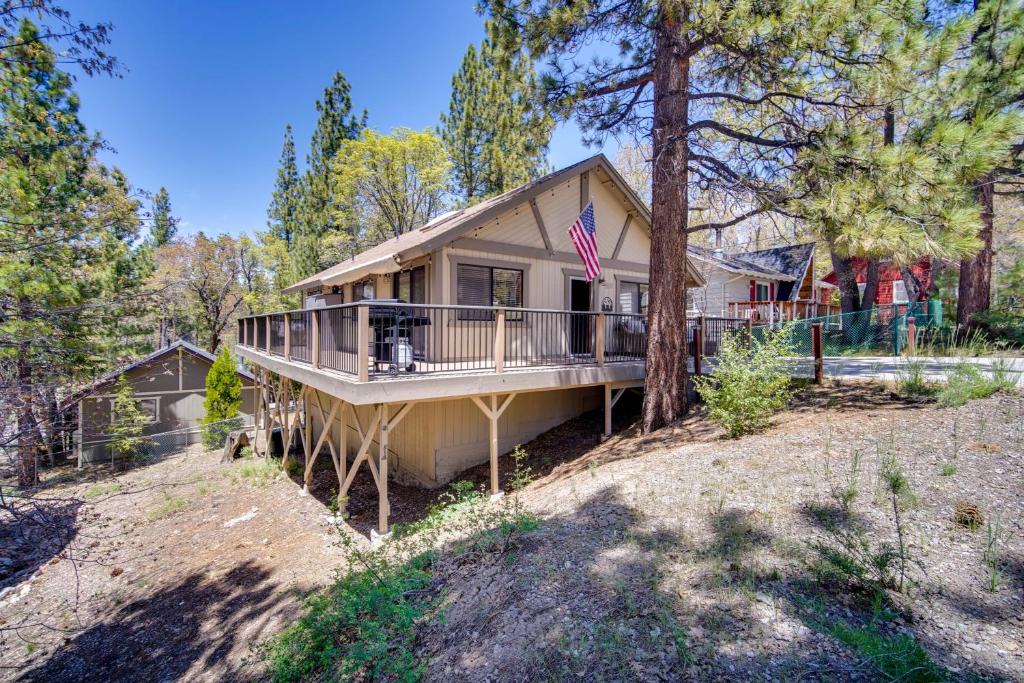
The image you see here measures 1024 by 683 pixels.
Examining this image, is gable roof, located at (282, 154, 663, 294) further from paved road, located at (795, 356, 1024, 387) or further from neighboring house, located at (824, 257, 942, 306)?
neighboring house, located at (824, 257, 942, 306)

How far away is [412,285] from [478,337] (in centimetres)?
244

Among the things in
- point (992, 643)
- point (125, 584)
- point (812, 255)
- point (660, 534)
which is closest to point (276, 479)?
point (125, 584)

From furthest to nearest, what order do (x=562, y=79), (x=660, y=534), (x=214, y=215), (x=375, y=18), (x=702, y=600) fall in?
(x=214, y=215), (x=375, y=18), (x=562, y=79), (x=660, y=534), (x=702, y=600)

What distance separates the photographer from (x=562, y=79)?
834 centimetres

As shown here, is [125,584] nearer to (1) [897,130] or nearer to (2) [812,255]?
(1) [897,130]

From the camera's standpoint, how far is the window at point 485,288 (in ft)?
30.6

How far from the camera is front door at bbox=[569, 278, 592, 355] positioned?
10.6 meters

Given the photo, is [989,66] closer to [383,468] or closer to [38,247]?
[383,468]

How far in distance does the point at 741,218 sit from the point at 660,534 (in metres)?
5.45

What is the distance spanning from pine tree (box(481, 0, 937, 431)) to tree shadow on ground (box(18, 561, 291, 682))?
6851 mm

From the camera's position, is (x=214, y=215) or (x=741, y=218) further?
(x=214, y=215)

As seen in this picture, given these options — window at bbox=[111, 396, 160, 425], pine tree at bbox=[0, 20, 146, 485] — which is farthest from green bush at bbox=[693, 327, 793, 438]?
window at bbox=[111, 396, 160, 425]

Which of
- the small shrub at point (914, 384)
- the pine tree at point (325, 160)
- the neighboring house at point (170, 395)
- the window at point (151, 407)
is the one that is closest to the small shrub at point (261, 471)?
the neighboring house at point (170, 395)

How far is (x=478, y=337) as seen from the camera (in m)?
8.92
